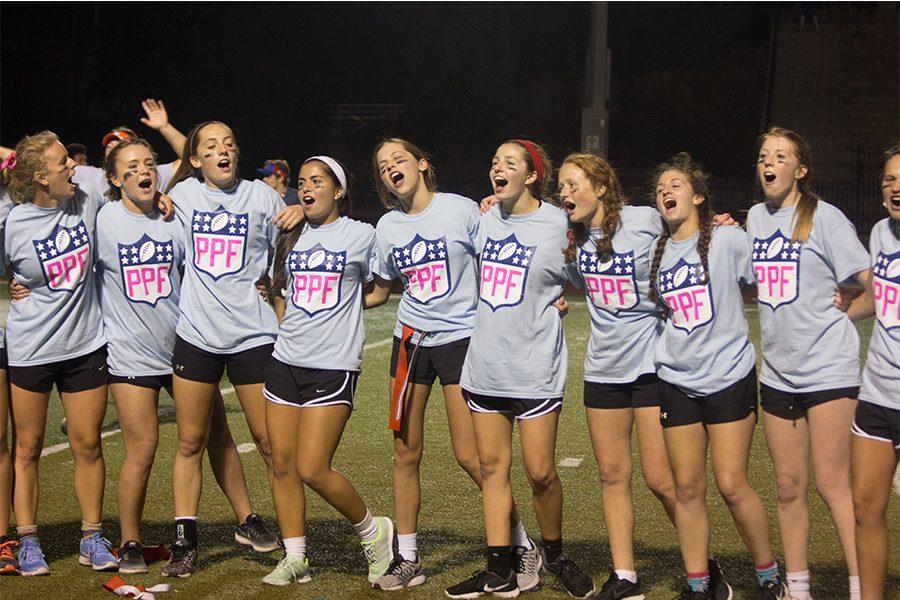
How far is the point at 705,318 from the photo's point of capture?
4777mm

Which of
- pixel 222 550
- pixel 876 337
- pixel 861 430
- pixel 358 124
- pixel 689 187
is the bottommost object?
pixel 222 550

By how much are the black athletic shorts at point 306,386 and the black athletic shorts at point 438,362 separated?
0.81ft

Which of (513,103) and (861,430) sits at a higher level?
(513,103)

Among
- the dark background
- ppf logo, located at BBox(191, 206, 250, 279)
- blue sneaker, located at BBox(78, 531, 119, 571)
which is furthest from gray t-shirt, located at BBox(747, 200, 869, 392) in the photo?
the dark background

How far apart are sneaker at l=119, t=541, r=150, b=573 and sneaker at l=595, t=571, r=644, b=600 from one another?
79.9 inches

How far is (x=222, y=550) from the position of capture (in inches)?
235

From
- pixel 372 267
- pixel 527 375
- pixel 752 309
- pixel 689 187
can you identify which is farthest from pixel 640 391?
pixel 752 309

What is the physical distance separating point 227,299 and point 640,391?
182 centimetres

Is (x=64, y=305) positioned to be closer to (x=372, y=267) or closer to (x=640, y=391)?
(x=372, y=267)

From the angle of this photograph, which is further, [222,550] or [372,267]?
[222,550]

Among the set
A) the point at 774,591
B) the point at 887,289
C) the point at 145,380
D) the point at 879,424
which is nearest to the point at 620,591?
the point at 774,591

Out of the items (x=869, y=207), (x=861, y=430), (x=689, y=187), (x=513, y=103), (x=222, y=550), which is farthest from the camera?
(x=513, y=103)

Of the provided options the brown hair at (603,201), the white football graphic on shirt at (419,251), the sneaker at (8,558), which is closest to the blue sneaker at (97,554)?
the sneaker at (8,558)

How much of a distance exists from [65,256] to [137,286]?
1.09ft
